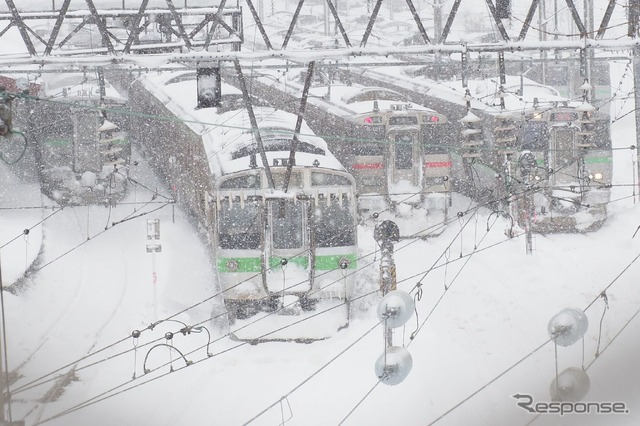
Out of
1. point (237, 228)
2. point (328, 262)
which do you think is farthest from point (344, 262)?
point (237, 228)

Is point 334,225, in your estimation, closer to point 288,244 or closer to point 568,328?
point 288,244

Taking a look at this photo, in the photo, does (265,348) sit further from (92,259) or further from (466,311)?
(92,259)

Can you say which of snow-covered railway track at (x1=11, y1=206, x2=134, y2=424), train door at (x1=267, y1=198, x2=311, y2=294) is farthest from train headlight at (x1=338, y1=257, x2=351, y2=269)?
snow-covered railway track at (x1=11, y1=206, x2=134, y2=424)

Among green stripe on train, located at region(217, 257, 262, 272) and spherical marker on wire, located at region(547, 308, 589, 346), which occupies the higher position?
green stripe on train, located at region(217, 257, 262, 272)

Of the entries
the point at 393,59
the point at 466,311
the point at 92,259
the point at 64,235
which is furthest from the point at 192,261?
the point at 393,59

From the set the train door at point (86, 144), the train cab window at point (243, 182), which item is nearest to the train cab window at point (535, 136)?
the train cab window at point (243, 182)

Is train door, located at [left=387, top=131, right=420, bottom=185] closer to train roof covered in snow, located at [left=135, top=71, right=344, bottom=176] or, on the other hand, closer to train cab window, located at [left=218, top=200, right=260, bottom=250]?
train roof covered in snow, located at [left=135, top=71, right=344, bottom=176]
